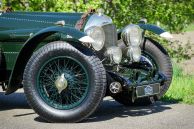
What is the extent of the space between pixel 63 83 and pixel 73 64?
0.27 m

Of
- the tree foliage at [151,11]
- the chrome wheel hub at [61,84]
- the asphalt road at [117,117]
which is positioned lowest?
the asphalt road at [117,117]

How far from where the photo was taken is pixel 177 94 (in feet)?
31.3

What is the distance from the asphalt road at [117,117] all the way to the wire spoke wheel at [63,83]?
0.30 m

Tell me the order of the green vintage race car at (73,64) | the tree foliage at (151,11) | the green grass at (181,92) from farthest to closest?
1. the tree foliage at (151,11)
2. the green grass at (181,92)
3. the green vintage race car at (73,64)

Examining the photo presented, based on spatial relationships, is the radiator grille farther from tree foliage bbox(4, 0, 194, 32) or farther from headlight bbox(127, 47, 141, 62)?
tree foliage bbox(4, 0, 194, 32)

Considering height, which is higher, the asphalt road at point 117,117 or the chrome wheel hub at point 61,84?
the chrome wheel hub at point 61,84

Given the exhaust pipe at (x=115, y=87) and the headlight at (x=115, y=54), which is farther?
the headlight at (x=115, y=54)

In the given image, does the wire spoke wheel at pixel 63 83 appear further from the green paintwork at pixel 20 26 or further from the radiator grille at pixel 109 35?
the radiator grille at pixel 109 35

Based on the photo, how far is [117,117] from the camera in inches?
306

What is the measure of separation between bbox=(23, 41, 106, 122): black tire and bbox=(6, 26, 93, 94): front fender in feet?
0.51

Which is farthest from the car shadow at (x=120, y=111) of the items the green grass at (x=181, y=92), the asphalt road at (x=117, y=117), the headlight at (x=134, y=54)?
the headlight at (x=134, y=54)

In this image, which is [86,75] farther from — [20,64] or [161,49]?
[161,49]

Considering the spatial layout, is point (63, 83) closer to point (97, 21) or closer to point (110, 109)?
point (97, 21)

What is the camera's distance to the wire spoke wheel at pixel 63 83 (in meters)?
7.31
